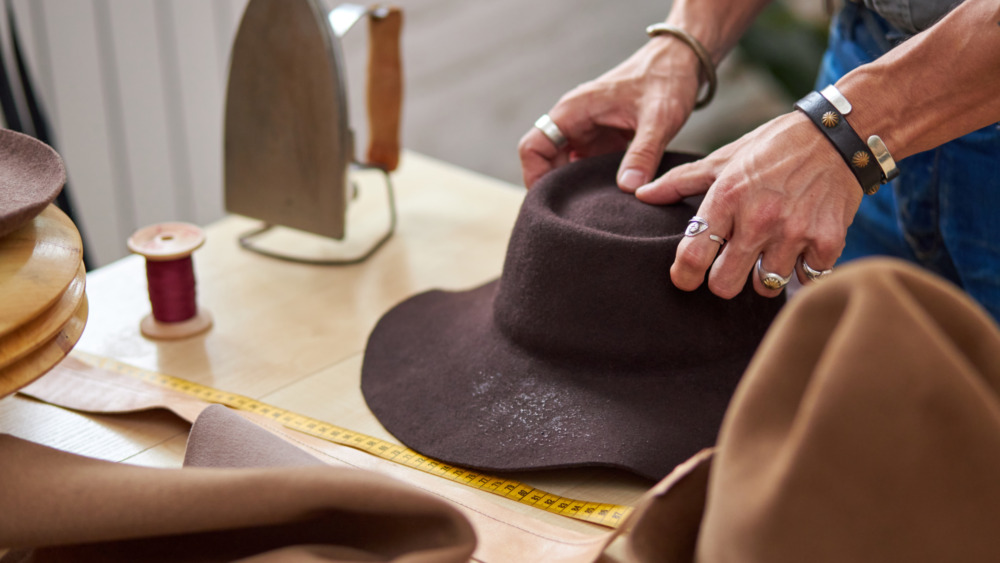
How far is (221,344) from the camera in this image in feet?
3.85

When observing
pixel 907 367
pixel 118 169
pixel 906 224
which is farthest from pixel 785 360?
pixel 118 169

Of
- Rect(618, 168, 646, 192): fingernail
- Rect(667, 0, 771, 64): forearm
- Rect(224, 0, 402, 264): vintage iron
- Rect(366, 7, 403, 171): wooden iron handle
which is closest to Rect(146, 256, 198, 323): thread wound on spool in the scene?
Rect(224, 0, 402, 264): vintage iron

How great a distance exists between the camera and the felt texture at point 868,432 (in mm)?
462

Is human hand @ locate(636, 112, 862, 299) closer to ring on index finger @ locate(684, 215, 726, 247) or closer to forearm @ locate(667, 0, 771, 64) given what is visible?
ring on index finger @ locate(684, 215, 726, 247)

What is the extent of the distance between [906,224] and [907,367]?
787mm

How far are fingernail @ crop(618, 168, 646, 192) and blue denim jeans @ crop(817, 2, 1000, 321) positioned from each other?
386mm

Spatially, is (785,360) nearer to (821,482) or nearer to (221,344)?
(821,482)

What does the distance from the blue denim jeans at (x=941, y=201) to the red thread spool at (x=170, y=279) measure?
966 millimetres

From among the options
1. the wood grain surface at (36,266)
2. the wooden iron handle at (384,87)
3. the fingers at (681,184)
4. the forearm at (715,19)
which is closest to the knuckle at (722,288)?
the fingers at (681,184)

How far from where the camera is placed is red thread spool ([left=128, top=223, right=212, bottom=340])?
3.67ft

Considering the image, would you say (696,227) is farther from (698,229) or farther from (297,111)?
(297,111)

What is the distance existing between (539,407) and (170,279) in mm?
570

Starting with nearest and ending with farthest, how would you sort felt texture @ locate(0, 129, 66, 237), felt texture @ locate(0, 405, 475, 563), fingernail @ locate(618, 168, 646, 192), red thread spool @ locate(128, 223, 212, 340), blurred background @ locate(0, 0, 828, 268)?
felt texture @ locate(0, 405, 475, 563)
felt texture @ locate(0, 129, 66, 237)
fingernail @ locate(618, 168, 646, 192)
red thread spool @ locate(128, 223, 212, 340)
blurred background @ locate(0, 0, 828, 268)

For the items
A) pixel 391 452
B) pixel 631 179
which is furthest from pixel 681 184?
pixel 391 452
